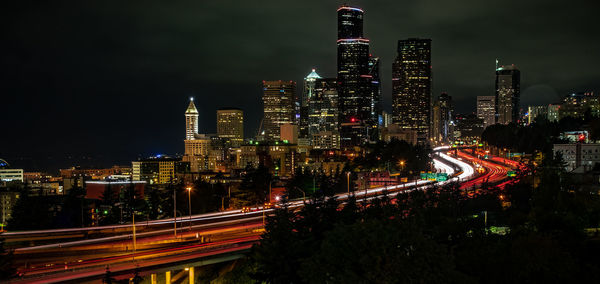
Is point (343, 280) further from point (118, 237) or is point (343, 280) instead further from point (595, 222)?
point (595, 222)

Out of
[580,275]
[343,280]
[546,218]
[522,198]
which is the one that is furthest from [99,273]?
[522,198]

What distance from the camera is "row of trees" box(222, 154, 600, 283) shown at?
1811 centimetres

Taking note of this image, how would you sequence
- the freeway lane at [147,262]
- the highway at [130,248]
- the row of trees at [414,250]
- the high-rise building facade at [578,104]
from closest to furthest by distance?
1. the row of trees at [414,250]
2. the freeway lane at [147,262]
3. the highway at [130,248]
4. the high-rise building facade at [578,104]

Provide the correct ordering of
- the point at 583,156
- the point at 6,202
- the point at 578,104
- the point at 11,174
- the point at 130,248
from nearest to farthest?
1. the point at 130,248
2. the point at 583,156
3. the point at 6,202
4. the point at 578,104
5. the point at 11,174

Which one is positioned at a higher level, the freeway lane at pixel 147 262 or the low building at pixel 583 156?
the low building at pixel 583 156

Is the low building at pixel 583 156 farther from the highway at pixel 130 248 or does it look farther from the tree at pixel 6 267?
the tree at pixel 6 267

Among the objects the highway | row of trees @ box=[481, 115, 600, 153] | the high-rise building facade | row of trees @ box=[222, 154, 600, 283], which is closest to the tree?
the highway

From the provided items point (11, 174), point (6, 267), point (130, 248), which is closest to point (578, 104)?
point (130, 248)

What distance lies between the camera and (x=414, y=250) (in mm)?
18328

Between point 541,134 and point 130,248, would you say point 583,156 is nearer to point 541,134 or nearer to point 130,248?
point 541,134

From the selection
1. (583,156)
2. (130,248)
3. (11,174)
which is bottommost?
(11,174)

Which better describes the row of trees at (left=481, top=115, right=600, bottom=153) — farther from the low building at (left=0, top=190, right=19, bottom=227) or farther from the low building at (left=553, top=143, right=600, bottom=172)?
the low building at (left=0, top=190, right=19, bottom=227)

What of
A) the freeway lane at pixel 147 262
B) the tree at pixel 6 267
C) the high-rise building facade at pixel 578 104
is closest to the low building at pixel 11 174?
the tree at pixel 6 267

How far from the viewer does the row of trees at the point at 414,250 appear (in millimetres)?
18109
